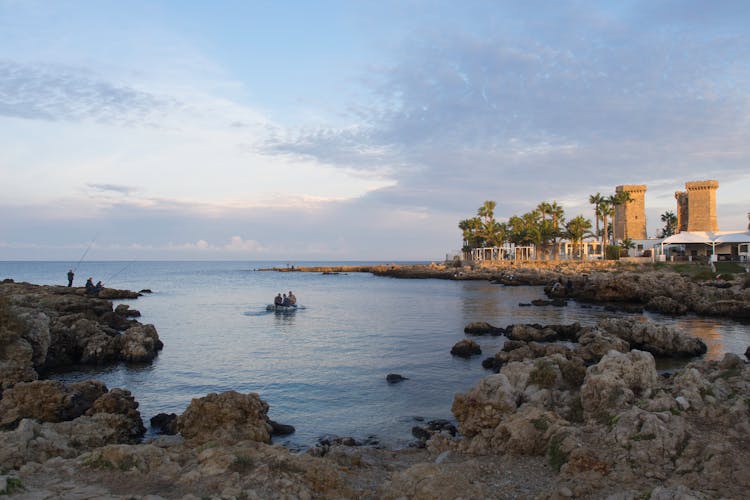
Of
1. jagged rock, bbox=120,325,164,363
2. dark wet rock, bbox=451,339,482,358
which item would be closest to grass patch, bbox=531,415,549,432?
dark wet rock, bbox=451,339,482,358

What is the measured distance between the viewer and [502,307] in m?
41.8

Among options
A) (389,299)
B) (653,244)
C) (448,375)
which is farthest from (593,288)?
(653,244)

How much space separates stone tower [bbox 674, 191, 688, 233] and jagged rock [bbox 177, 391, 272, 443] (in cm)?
11277

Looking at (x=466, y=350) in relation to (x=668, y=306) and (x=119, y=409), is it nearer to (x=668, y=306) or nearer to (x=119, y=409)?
(x=119, y=409)

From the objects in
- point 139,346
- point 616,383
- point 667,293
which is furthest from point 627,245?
point 616,383

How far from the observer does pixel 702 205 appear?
95812 millimetres

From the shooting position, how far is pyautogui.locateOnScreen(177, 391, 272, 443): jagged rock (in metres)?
10.6

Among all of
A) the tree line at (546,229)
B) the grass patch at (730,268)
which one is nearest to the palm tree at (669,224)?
the tree line at (546,229)

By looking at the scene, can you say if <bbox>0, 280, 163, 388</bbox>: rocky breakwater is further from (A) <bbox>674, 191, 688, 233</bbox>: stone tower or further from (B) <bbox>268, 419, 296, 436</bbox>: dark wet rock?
(A) <bbox>674, 191, 688, 233</bbox>: stone tower

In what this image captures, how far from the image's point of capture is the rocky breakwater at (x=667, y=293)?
114 ft

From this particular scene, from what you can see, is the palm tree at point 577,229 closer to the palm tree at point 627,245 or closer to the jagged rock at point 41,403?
the palm tree at point 627,245

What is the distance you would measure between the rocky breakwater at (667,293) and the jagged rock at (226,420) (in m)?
33.8

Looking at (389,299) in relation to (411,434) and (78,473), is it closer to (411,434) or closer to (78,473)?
(411,434)

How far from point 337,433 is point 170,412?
505cm
